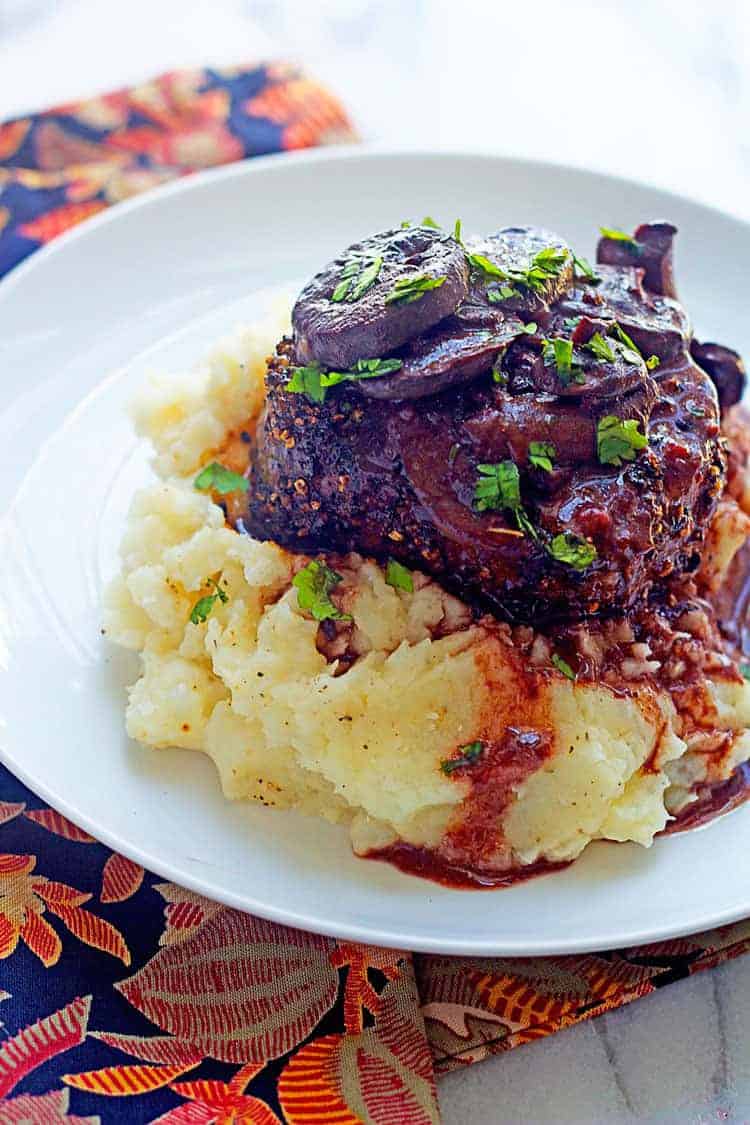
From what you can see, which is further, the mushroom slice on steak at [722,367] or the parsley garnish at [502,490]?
the mushroom slice on steak at [722,367]

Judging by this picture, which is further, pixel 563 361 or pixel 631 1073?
pixel 563 361

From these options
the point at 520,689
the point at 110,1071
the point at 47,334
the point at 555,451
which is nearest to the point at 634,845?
the point at 520,689

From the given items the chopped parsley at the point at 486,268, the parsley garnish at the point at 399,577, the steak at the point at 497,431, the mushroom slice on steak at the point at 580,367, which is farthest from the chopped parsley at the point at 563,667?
the chopped parsley at the point at 486,268

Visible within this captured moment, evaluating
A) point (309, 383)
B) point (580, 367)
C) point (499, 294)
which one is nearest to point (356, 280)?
point (309, 383)

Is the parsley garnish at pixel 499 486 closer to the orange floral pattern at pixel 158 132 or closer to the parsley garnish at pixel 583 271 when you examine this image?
the parsley garnish at pixel 583 271

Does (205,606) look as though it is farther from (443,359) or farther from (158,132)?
(158,132)

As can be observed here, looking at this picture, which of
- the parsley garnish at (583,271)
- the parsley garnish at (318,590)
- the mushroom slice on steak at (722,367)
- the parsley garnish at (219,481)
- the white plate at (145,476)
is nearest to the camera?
the white plate at (145,476)
